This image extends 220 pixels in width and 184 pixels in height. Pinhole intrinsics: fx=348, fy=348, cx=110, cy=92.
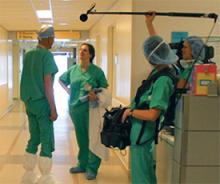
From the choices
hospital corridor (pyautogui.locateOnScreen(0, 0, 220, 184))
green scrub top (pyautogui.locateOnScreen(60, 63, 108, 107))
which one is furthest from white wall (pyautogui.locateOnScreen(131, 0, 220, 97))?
green scrub top (pyautogui.locateOnScreen(60, 63, 108, 107))

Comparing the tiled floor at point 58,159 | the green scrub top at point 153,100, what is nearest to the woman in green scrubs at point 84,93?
the tiled floor at point 58,159

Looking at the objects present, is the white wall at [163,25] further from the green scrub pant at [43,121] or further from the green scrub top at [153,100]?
the green scrub top at [153,100]

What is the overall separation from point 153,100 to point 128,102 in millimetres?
2168

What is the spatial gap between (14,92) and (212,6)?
380 inches

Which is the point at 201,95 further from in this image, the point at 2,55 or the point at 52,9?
the point at 2,55

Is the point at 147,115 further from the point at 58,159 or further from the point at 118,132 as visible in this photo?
the point at 58,159

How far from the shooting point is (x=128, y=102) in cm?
433

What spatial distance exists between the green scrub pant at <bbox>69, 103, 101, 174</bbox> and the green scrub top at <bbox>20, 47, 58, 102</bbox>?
0.55 meters

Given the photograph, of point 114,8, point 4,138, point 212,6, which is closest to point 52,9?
point 114,8

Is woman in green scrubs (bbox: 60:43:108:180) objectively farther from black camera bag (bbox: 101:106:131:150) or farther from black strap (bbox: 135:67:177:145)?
black strap (bbox: 135:67:177:145)

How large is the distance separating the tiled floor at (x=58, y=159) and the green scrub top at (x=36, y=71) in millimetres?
1034

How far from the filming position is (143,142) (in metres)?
2.29

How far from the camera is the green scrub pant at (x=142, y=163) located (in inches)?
90.7

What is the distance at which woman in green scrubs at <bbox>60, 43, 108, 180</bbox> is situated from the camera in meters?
3.86
